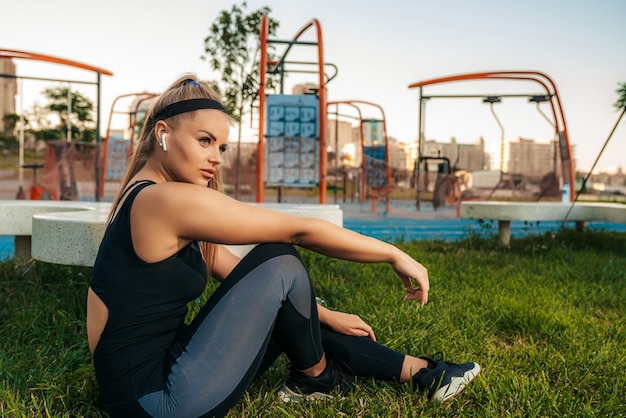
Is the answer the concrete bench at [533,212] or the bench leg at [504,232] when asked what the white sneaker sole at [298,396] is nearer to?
the concrete bench at [533,212]

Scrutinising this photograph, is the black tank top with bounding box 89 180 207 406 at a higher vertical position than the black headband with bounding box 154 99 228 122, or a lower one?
lower

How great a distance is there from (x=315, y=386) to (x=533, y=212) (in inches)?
166

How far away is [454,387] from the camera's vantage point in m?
1.94

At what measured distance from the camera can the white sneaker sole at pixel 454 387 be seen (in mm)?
1905

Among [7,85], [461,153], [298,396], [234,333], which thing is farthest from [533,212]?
[7,85]

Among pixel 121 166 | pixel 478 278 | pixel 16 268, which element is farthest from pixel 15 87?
pixel 478 278

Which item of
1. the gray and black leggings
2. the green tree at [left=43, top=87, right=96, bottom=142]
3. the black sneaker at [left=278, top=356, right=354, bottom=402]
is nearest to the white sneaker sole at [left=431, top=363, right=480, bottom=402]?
the black sneaker at [left=278, top=356, right=354, bottom=402]

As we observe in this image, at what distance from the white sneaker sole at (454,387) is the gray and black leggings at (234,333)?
1.73 ft

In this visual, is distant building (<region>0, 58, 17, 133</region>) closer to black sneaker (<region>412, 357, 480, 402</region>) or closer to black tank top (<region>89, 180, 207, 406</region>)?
black tank top (<region>89, 180, 207, 406</region>)

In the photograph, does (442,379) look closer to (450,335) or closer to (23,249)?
(450,335)

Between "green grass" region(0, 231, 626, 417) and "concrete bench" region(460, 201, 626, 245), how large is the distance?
887mm

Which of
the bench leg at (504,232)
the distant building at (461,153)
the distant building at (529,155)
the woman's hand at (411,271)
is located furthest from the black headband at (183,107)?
the distant building at (529,155)

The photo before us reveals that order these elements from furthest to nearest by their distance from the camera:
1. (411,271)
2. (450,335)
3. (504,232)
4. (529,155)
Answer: (529,155) < (504,232) < (450,335) < (411,271)

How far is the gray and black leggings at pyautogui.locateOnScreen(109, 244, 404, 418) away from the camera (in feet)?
4.84
